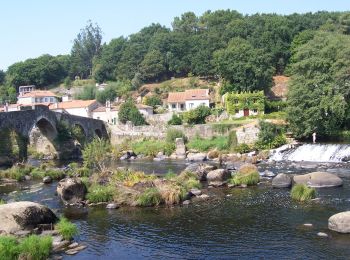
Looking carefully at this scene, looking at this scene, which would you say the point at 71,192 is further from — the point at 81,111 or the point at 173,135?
the point at 81,111

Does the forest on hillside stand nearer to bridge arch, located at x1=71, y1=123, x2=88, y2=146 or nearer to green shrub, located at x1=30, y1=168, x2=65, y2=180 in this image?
bridge arch, located at x1=71, y1=123, x2=88, y2=146

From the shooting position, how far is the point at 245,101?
8306cm

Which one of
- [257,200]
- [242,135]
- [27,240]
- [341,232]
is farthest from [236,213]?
[242,135]

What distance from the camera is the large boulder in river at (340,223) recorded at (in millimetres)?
25609

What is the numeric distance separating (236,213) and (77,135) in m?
49.9

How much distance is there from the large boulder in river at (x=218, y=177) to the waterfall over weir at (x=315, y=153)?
17812 mm

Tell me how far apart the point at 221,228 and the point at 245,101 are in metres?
57.2

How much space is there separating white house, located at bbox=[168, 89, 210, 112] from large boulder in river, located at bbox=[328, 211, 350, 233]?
214 feet

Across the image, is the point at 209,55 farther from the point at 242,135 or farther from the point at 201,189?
the point at 201,189

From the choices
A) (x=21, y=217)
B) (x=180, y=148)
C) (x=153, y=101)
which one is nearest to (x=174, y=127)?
(x=180, y=148)

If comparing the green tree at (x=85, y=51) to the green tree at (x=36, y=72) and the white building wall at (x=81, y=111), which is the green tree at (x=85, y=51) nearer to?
the green tree at (x=36, y=72)

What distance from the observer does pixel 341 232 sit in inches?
1010

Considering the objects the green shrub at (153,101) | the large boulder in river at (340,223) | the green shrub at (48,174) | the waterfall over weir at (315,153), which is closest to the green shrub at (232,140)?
the waterfall over weir at (315,153)

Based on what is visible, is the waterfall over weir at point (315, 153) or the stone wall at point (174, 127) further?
the stone wall at point (174, 127)
